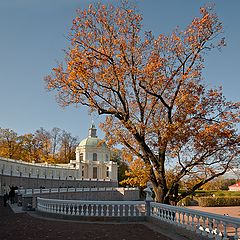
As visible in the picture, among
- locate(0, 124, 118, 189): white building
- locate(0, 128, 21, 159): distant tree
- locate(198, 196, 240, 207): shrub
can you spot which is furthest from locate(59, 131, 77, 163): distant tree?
locate(198, 196, 240, 207): shrub

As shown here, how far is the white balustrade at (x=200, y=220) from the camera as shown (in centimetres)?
772

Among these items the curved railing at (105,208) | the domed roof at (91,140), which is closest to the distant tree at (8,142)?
the domed roof at (91,140)

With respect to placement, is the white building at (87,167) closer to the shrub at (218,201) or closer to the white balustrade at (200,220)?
the shrub at (218,201)

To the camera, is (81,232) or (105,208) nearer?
(81,232)

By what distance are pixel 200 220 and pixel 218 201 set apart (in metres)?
42.9

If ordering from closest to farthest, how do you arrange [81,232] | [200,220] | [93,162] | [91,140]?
[200,220]
[81,232]
[93,162]
[91,140]

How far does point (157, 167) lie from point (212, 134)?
3316mm

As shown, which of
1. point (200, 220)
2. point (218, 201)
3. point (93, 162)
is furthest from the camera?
point (93, 162)

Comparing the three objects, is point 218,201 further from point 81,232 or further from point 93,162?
point 81,232

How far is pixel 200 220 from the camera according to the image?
9.96m

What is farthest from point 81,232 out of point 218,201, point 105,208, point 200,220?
point 218,201

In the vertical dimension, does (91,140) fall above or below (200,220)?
above

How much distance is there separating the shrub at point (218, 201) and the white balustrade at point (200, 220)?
125 feet

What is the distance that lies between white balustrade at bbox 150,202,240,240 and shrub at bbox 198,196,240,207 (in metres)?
38.0
